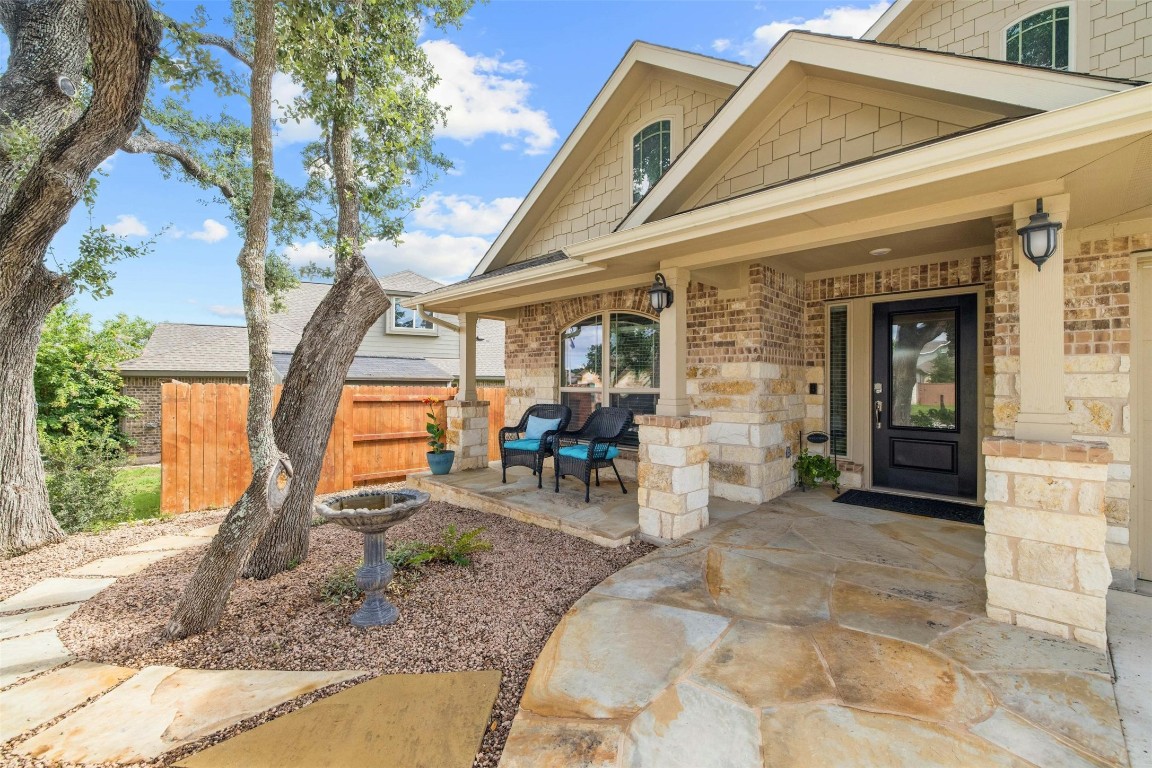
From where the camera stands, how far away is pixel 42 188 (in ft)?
12.1

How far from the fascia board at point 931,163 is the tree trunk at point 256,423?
8.71 ft

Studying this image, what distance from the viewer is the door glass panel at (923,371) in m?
4.80

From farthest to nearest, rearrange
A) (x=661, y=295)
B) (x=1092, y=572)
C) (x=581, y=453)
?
1. (x=581, y=453)
2. (x=661, y=295)
3. (x=1092, y=572)

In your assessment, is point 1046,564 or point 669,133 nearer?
point 1046,564

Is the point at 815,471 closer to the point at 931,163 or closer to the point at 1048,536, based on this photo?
the point at 1048,536

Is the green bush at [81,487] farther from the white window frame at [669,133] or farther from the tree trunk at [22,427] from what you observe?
the white window frame at [669,133]

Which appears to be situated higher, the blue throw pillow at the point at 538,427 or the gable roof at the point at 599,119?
the gable roof at the point at 599,119

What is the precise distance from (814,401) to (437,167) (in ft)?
18.8

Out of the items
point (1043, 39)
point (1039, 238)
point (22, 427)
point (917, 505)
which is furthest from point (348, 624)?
point (1043, 39)

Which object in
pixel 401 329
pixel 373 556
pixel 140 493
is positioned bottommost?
pixel 140 493

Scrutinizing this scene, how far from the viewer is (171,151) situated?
16.8ft

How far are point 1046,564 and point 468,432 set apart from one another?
19.0ft

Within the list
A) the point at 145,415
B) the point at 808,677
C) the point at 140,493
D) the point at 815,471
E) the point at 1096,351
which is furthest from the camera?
the point at 145,415

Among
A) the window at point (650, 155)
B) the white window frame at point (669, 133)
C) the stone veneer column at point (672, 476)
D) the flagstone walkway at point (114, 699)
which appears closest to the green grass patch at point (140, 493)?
the flagstone walkway at point (114, 699)
